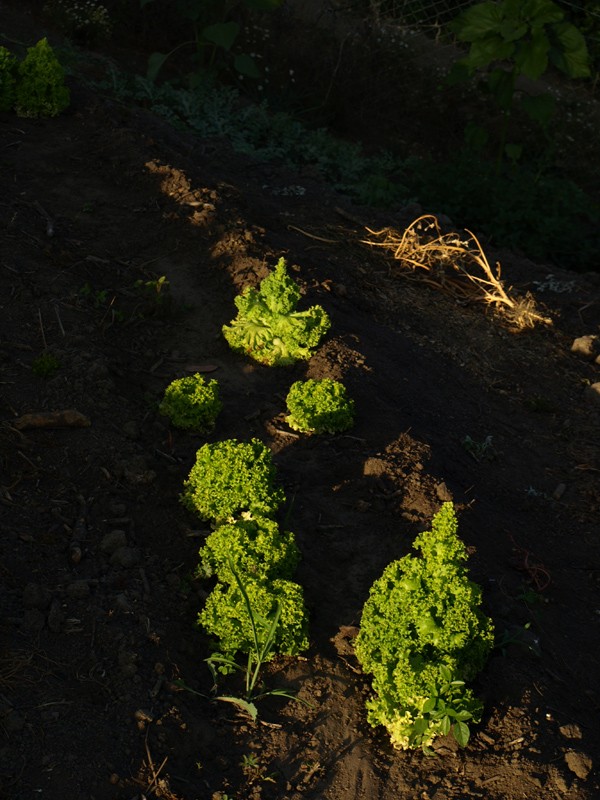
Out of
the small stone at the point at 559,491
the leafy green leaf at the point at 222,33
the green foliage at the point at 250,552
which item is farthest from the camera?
the leafy green leaf at the point at 222,33

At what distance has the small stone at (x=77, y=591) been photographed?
13.4 feet

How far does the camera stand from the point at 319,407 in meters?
5.27

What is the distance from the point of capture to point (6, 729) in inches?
137

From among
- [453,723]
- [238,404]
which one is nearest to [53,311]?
[238,404]

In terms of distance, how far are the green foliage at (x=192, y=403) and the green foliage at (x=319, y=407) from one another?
0.38 metres

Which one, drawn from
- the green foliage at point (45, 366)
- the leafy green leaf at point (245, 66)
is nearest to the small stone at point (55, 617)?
the green foliage at point (45, 366)

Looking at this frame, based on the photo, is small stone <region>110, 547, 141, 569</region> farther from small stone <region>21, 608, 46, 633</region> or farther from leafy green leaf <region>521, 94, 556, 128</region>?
leafy green leaf <region>521, 94, 556, 128</region>

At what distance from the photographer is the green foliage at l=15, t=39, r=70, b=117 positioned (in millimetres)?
8078

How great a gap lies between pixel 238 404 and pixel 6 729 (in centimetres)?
246

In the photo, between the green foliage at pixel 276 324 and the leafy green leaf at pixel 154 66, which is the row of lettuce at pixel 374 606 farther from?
the leafy green leaf at pixel 154 66

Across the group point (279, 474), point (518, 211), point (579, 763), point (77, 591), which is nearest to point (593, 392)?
point (518, 211)

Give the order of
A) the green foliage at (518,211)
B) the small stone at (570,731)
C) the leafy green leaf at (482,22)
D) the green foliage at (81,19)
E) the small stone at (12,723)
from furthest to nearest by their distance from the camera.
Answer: the green foliage at (81,19) → the leafy green leaf at (482,22) → the green foliage at (518,211) → the small stone at (570,731) → the small stone at (12,723)

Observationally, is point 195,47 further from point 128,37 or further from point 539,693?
point 539,693

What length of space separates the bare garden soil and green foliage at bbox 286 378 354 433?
0.08 m
